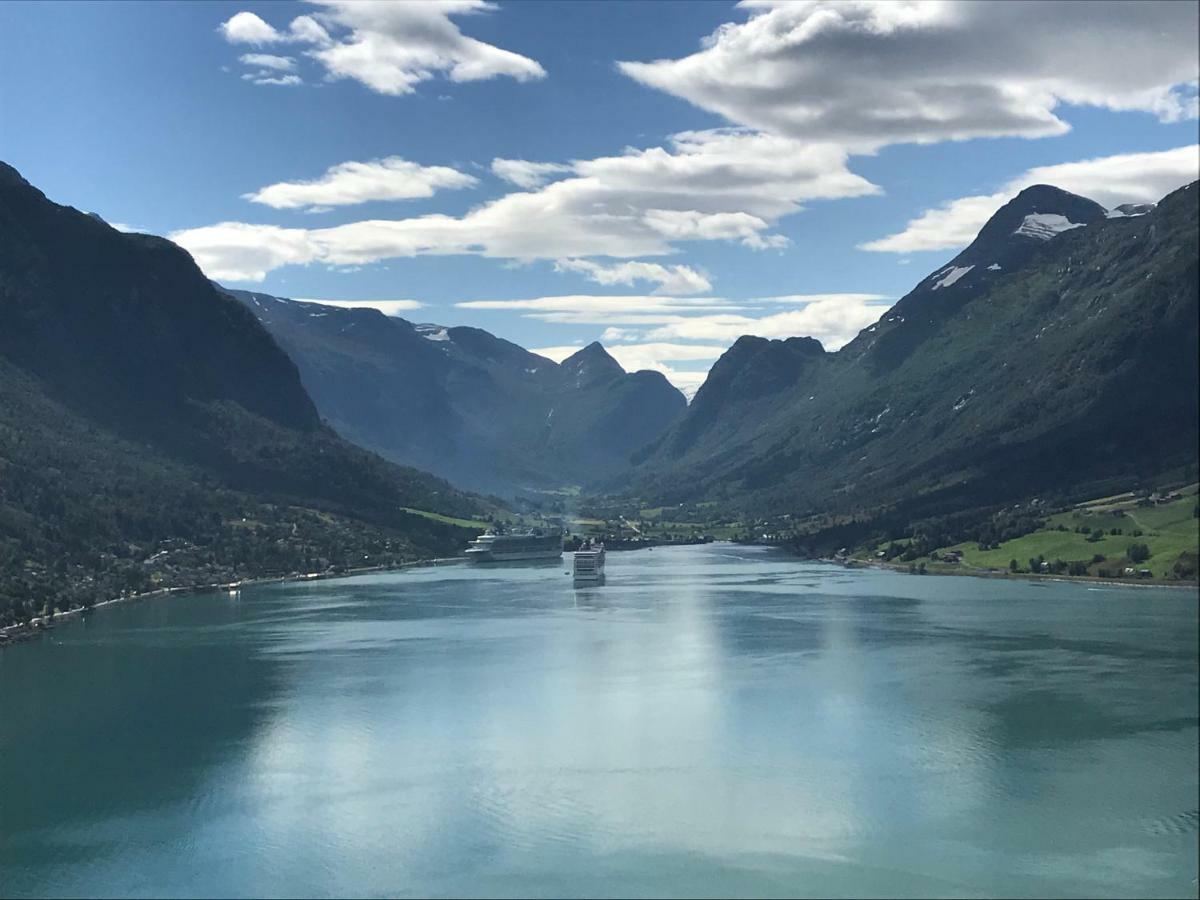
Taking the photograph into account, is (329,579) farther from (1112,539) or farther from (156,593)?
(1112,539)

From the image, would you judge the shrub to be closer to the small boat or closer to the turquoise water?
the turquoise water

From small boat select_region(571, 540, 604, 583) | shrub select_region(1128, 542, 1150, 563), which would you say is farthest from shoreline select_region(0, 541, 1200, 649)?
small boat select_region(571, 540, 604, 583)

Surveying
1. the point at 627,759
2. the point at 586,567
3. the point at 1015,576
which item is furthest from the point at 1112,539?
the point at 586,567

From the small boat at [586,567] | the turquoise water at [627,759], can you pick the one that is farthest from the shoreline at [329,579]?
the small boat at [586,567]

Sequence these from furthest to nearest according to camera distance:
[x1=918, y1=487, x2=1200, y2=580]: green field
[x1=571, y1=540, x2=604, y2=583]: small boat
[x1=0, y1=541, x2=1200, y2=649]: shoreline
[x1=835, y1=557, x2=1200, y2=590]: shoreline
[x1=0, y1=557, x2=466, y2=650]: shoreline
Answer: [x1=571, y1=540, x2=604, y2=583]: small boat < [x1=0, y1=557, x2=466, y2=650]: shoreline < [x1=0, y1=541, x2=1200, y2=649]: shoreline < [x1=918, y1=487, x2=1200, y2=580]: green field < [x1=835, y1=557, x2=1200, y2=590]: shoreline

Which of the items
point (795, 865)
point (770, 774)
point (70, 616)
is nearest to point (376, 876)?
point (795, 865)

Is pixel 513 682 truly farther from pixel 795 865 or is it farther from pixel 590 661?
pixel 795 865
